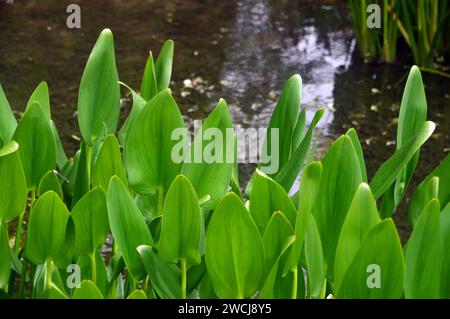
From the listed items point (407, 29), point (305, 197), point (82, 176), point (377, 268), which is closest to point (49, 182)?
point (82, 176)

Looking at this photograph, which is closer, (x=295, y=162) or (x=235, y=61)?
(x=295, y=162)

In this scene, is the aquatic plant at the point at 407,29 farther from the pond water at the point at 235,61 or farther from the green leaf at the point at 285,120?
the green leaf at the point at 285,120

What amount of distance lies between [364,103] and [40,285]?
7.94 ft

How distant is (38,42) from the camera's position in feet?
12.6

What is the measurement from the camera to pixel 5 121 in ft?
3.76

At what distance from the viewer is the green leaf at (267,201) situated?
923 millimetres

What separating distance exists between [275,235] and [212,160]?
143mm

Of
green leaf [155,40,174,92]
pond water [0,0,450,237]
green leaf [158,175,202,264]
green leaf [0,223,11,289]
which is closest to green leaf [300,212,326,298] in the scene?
green leaf [158,175,202,264]

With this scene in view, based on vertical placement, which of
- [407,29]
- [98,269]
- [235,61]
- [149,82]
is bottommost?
[235,61]

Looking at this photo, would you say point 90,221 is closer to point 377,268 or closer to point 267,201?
point 267,201

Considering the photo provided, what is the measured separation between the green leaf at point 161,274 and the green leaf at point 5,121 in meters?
0.32

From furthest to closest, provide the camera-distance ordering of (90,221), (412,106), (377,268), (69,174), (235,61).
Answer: (235,61), (69,174), (412,106), (90,221), (377,268)
